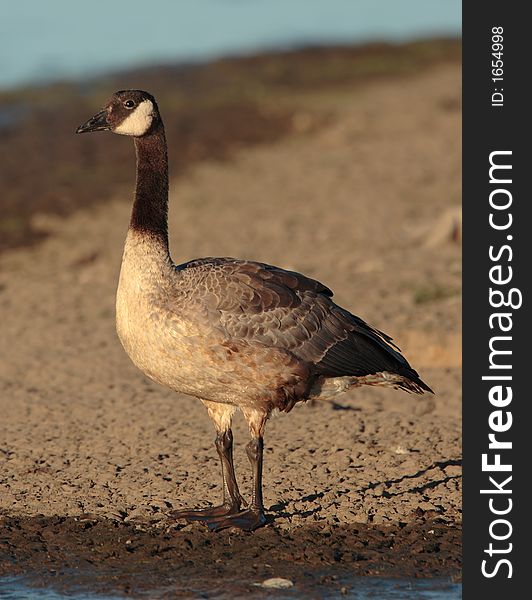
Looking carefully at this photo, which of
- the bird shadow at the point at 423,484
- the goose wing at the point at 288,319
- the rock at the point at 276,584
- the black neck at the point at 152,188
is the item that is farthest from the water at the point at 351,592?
the black neck at the point at 152,188

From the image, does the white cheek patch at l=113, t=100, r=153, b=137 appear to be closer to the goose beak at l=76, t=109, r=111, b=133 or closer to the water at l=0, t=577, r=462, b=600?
the goose beak at l=76, t=109, r=111, b=133

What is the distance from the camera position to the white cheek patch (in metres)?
7.78

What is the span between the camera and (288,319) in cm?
746

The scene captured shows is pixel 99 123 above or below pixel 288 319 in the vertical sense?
above

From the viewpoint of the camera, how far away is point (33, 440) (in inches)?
348

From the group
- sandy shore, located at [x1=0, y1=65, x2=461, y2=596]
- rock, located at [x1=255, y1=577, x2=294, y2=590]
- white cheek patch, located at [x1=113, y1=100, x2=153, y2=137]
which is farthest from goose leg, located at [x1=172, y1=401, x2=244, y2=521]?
white cheek patch, located at [x1=113, y1=100, x2=153, y2=137]

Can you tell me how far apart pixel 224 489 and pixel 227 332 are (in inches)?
45.8

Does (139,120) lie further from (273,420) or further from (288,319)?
(273,420)

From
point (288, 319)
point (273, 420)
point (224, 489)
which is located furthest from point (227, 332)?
point (273, 420)

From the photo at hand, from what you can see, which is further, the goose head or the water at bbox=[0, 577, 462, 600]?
the goose head

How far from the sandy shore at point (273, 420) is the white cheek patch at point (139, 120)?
7.69ft

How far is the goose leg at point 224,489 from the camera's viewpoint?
7.47 m

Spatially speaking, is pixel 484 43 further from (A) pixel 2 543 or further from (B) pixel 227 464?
(A) pixel 2 543

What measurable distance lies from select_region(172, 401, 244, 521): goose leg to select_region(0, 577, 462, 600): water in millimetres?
900
